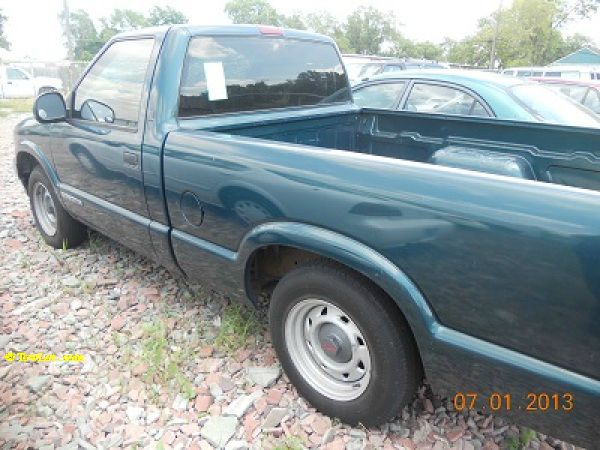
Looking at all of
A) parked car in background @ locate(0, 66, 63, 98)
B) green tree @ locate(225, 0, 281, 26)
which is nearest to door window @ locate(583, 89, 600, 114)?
parked car in background @ locate(0, 66, 63, 98)

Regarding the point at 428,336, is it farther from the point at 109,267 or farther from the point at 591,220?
the point at 109,267

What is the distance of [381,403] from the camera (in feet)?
6.64

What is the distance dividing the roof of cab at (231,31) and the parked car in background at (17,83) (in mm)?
19888

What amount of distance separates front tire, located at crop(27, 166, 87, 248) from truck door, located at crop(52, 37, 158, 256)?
0.37 m

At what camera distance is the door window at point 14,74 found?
2042 cm

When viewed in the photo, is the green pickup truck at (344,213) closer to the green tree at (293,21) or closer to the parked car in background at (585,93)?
the parked car in background at (585,93)

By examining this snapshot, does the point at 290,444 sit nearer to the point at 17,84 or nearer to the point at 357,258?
the point at 357,258

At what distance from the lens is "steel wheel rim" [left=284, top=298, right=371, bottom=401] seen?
2.12 meters

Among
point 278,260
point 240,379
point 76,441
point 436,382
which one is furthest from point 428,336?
point 76,441

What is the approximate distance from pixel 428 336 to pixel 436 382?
0.22 metres

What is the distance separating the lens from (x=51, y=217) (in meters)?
4.27

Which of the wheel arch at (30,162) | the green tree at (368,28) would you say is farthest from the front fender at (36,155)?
the green tree at (368,28)
